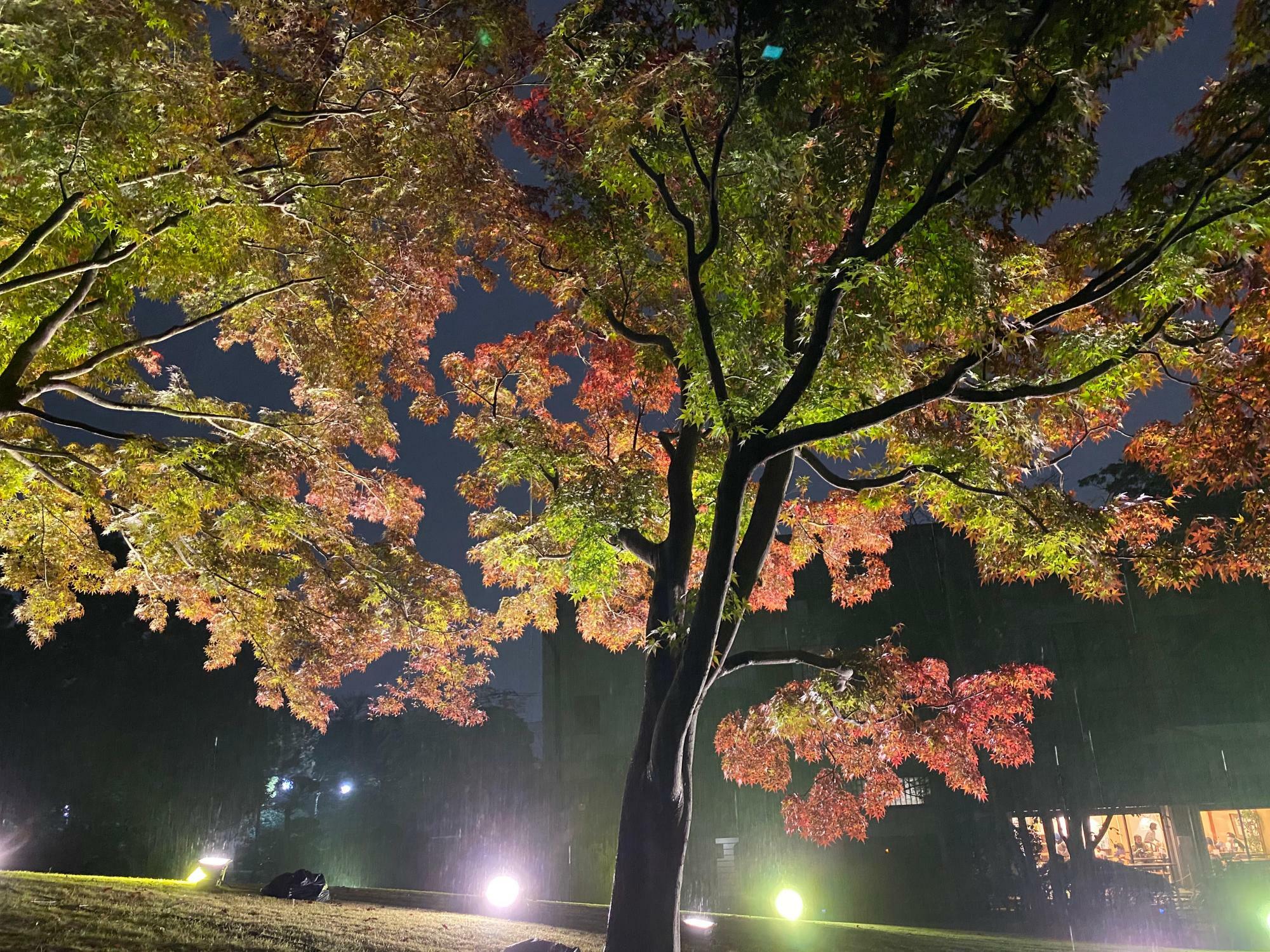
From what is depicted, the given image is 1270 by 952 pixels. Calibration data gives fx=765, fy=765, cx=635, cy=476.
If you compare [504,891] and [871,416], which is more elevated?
[871,416]

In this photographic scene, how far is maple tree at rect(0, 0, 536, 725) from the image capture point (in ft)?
14.1

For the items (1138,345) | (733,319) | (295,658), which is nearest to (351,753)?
(295,658)

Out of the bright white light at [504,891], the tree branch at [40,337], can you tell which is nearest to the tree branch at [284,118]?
the tree branch at [40,337]

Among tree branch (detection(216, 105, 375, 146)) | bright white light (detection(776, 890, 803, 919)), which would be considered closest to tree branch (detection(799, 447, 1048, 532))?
tree branch (detection(216, 105, 375, 146))

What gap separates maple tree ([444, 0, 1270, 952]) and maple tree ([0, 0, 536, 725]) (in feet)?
3.77

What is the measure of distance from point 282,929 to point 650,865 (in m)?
4.08

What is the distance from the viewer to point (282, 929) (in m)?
7.41

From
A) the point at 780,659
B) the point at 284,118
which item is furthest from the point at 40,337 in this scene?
the point at 780,659

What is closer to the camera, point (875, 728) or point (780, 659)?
point (780, 659)

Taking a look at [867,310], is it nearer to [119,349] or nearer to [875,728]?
[875,728]

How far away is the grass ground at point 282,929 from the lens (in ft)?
20.6

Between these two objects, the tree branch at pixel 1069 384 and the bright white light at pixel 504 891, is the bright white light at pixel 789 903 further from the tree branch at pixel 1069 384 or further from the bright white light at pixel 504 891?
the tree branch at pixel 1069 384

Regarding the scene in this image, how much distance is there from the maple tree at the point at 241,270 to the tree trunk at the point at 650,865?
4.20 m

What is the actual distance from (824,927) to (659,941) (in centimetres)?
593
